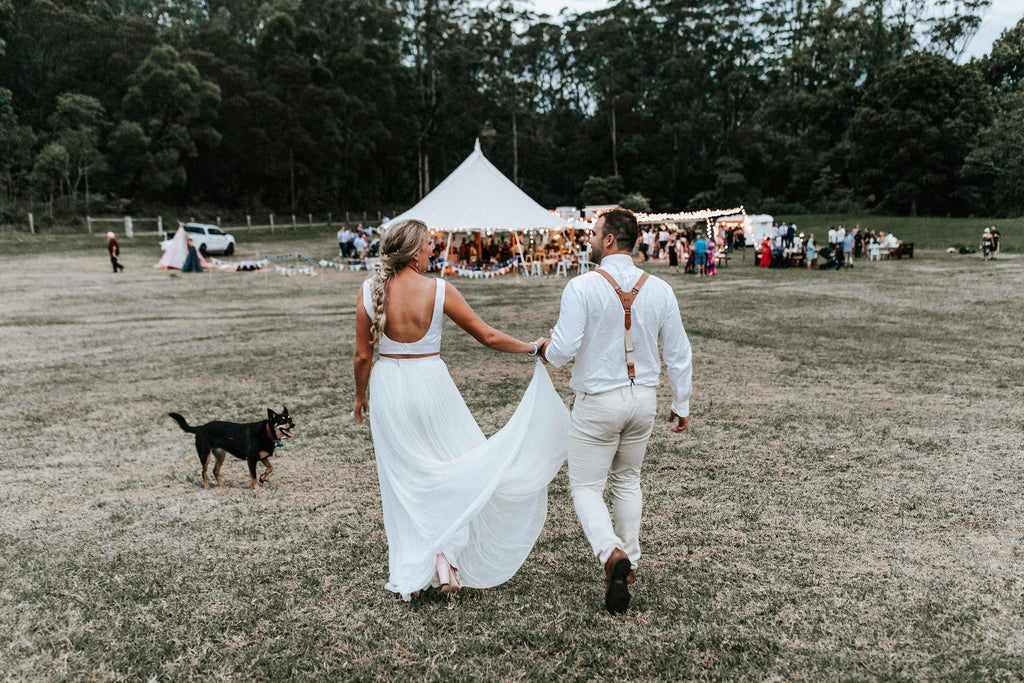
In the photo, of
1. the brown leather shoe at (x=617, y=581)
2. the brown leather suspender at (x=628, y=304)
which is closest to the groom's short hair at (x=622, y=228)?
the brown leather suspender at (x=628, y=304)

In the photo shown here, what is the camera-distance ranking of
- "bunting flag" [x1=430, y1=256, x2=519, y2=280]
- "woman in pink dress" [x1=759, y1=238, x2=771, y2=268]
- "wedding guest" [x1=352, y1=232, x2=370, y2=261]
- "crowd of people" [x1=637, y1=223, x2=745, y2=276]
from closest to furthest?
"crowd of people" [x1=637, y1=223, x2=745, y2=276] → "bunting flag" [x1=430, y1=256, x2=519, y2=280] → "woman in pink dress" [x1=759, y1=238, x2=771, y2=268] → "wedding guest" [x1=352, y1=232, x2=370, y2=261]

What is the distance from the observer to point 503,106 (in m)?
59.6

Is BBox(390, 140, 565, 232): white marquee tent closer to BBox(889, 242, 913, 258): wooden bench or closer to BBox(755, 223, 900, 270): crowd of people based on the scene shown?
BBox(755, 223, 900, 270): crowd of people

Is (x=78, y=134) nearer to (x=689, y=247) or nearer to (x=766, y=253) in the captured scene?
(x=689, y=247)

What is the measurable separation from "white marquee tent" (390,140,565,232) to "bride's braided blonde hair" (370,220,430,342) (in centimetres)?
1896

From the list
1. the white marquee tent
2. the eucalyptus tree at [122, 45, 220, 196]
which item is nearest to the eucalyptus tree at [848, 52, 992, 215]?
the white marquee tent

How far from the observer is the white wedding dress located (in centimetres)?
328

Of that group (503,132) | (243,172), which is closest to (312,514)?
(243,172)

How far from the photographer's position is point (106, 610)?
11.1 ft

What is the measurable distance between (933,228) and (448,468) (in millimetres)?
38065

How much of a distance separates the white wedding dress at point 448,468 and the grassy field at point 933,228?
30975mm

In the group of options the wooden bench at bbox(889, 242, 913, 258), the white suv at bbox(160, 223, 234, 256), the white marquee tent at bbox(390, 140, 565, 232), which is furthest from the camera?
the white suv at bbox(160, 223, 234, 256)

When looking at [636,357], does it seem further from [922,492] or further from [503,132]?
[503,132]

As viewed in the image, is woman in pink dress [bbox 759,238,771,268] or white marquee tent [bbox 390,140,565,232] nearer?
white marquee tent [bbox 390,140,565,232]
